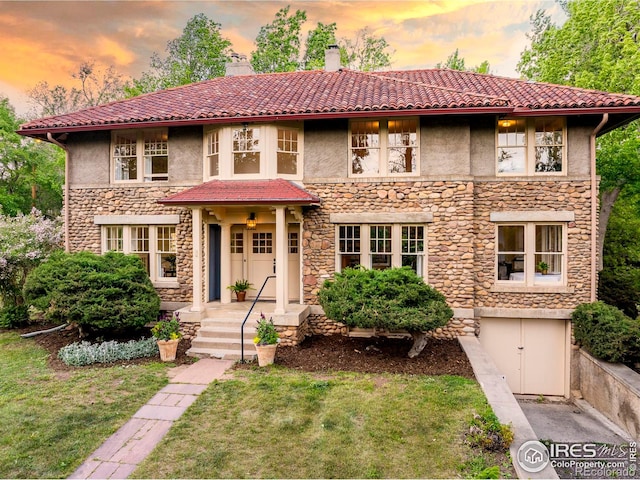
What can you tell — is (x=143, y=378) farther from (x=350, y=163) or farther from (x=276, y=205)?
(x=350, y=163)

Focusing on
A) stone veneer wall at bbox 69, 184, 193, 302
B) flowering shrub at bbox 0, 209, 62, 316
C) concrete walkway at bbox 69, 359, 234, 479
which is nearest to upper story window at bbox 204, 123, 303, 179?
stone veneer wall at bbox 69, 184, 193, 302

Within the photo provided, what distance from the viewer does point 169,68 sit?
22.5 meters

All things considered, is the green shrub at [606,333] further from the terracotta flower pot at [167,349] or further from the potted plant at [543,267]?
the terracotta flower pot at [167,349]

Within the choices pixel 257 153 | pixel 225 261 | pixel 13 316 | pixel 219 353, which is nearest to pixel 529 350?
pixel 219 353

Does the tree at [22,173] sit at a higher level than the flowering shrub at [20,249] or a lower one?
higher

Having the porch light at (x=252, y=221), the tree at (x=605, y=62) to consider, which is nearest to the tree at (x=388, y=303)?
the porch light at (x=252, y=221)

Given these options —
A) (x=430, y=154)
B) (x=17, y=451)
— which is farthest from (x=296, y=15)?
(x=17, y=451)

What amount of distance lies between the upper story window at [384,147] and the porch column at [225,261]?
4026 mm

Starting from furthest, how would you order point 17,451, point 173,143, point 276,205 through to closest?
point 173,143
point 276,205
point 17,451

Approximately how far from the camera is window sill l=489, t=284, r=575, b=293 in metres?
9.26

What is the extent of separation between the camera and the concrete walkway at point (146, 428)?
4.39 meters

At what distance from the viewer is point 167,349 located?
805 cm

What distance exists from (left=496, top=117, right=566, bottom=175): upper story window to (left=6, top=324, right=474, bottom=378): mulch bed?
4.97 m

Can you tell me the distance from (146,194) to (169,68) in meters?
15.9
